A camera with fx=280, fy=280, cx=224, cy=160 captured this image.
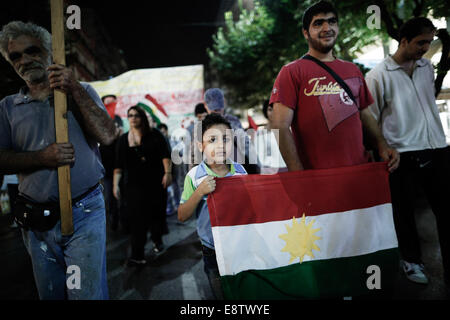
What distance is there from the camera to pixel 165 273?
11.6ft

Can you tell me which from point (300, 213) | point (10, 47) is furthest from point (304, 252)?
point (10, 47)

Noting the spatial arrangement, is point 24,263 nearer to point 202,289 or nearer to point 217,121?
point 202,289

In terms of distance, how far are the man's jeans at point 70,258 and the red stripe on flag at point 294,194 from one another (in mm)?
800

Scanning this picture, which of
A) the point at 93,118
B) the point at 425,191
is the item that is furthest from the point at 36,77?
the point at 425,191

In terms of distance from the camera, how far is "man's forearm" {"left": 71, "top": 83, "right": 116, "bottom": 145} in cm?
164

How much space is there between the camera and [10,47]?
1712 mm

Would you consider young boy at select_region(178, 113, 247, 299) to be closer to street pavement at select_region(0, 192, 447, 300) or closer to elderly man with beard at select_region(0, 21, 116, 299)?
elderly man with beard at select_region(0, 21, 116, 299)

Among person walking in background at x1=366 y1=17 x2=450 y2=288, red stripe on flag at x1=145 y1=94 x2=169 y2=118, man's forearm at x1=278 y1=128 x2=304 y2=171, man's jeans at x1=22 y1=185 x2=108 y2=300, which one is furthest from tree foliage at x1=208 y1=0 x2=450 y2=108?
red stripe on flag at x1=145 y1=94 x2=169 y2=118

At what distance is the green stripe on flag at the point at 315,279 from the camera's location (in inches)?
65.7

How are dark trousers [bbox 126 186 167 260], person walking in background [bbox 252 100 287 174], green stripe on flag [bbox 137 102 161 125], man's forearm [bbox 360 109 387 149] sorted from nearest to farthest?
man's forearm [bbox 360 109 387 149] < dark trousers [bbox 126 186 167 260] < person walking in background [bbox 252 100 287 174] < green stripe on flag [bbox 137 102 161 125]

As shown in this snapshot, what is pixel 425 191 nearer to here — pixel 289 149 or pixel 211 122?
pixel 289 149

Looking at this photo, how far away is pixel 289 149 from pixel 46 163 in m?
1.51

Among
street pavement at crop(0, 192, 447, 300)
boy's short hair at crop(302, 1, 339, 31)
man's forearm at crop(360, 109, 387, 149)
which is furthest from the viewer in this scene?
street pavement at crop(0, 192, 447, 300)

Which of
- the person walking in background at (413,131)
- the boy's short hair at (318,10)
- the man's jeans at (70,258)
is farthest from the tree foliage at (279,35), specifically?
the man's jeans at (70,258)
